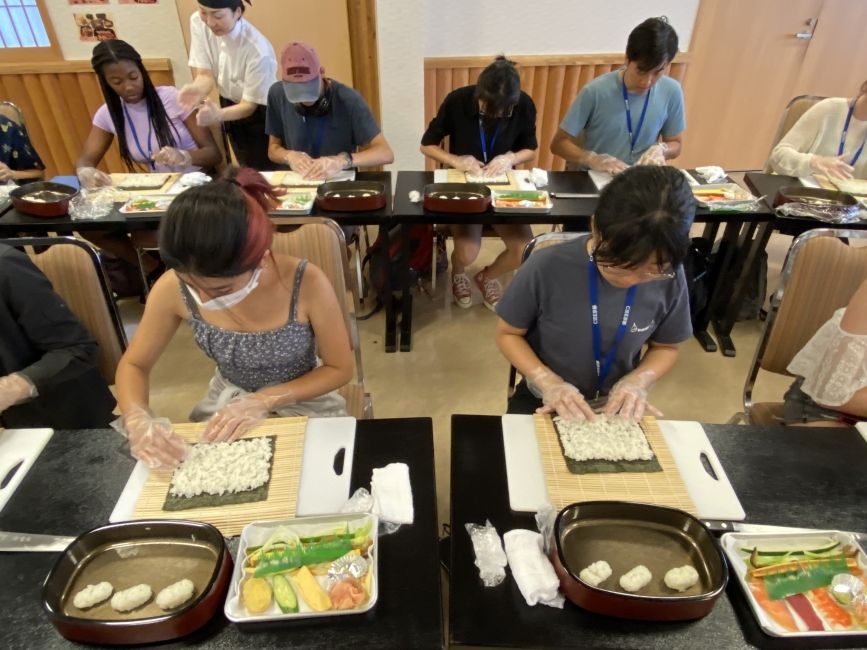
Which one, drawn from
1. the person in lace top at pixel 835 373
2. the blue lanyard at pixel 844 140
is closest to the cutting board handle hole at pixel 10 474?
the person in lace top at pixel 835 373

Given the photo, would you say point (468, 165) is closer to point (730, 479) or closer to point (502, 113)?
point (502, 113)

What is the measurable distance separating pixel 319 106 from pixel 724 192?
1.87 meters

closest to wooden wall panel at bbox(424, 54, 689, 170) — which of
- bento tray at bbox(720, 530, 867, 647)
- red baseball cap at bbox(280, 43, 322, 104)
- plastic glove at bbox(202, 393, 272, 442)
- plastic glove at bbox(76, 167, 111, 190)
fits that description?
red baseball cap at bbox(280, 43, 322, 104)

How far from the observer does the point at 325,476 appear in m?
1.07

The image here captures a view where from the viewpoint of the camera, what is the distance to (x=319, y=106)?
255cm

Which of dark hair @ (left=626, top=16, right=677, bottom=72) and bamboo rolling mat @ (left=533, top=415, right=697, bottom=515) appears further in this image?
dark hair @ (left=626, top=16, right=677, bottom=72)

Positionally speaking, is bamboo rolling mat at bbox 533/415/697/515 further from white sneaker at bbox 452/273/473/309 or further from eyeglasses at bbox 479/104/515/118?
white sneaker at bbox 452/273/473/309

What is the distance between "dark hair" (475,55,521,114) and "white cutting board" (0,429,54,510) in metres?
2.04

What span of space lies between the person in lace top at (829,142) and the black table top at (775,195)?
84 millimetres

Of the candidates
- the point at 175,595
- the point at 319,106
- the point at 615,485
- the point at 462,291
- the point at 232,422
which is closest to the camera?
the point at 175,595

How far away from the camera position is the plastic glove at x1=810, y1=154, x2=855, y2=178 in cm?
253

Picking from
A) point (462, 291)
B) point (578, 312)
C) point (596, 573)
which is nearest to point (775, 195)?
point (462, 291)

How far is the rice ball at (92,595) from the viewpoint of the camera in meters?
0.85

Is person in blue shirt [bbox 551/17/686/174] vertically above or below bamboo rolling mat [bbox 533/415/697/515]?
above
